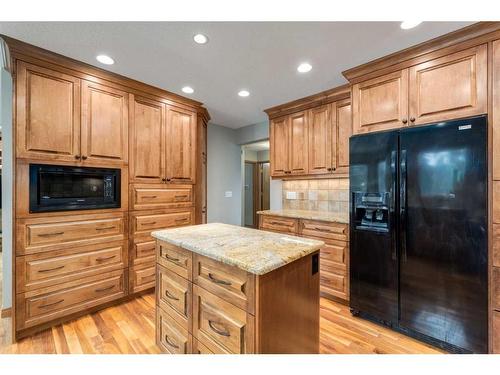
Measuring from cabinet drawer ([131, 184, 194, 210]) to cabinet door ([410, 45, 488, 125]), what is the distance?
2.64 metres

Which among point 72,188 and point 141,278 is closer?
point 72,188

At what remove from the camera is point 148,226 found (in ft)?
8.58

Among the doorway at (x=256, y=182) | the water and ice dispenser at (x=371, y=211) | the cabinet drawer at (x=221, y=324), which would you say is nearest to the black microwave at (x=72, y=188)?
the cabinet drawer at (x=221, y=324)

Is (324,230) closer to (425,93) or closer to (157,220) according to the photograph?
(425,93)

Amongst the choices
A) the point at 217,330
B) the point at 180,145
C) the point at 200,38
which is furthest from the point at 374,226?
the point at 180,145

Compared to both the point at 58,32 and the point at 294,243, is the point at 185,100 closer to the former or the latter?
the point at 58,32

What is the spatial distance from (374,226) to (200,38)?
7.24ft

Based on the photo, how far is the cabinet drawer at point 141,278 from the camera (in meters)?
2.49

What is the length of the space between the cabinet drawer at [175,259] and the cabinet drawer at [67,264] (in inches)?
42.8

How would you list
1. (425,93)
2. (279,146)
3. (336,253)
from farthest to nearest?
(279,146)
(336,253)
(425,93)

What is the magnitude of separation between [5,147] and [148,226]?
1438mm

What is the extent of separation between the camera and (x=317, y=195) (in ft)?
10.8

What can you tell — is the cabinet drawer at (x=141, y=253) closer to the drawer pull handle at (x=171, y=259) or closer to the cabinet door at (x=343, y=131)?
the drawer pull handle at (x=171, y=259)

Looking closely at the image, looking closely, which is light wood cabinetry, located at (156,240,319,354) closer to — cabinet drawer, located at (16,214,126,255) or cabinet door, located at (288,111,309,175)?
cabinet drawer, located at (16,214,126,255)
